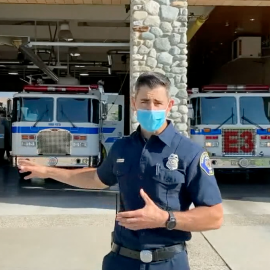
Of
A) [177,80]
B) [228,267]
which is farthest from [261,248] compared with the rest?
[177,80]

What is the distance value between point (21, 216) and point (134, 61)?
10.7 ft

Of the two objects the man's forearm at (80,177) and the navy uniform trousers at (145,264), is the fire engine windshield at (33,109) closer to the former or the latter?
the man's forearm at (80,177)

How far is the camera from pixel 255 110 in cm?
1191

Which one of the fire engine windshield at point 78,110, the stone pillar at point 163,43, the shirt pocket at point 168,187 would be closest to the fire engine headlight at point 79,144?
the fire engine windshield at point 78,110

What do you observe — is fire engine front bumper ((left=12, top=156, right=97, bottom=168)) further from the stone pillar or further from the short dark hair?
the short dark hair

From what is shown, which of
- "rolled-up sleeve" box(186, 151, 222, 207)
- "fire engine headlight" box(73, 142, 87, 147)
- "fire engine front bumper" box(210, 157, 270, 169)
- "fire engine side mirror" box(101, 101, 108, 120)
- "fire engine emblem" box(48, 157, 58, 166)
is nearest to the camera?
"rolled-up sleeve" box(186, 151, 222, 207)

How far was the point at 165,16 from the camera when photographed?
8562 mm

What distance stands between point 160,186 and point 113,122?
11712mm

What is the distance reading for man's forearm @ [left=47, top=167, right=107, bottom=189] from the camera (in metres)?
2.70

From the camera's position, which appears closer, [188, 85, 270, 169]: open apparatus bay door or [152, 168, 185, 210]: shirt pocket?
[152, 168, 185, 210]: shirt pocket

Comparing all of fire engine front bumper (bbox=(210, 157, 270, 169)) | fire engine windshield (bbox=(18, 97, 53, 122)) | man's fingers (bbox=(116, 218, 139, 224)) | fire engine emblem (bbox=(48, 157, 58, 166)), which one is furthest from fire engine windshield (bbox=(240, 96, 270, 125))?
man's fingers (bbox=(116, 218, 139, 224))

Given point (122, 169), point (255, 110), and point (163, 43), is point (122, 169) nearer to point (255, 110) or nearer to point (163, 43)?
point (163, 43)

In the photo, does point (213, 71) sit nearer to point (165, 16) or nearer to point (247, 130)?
point (247, 130)

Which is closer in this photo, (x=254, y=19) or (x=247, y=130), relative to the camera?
(x=247, y=130)
